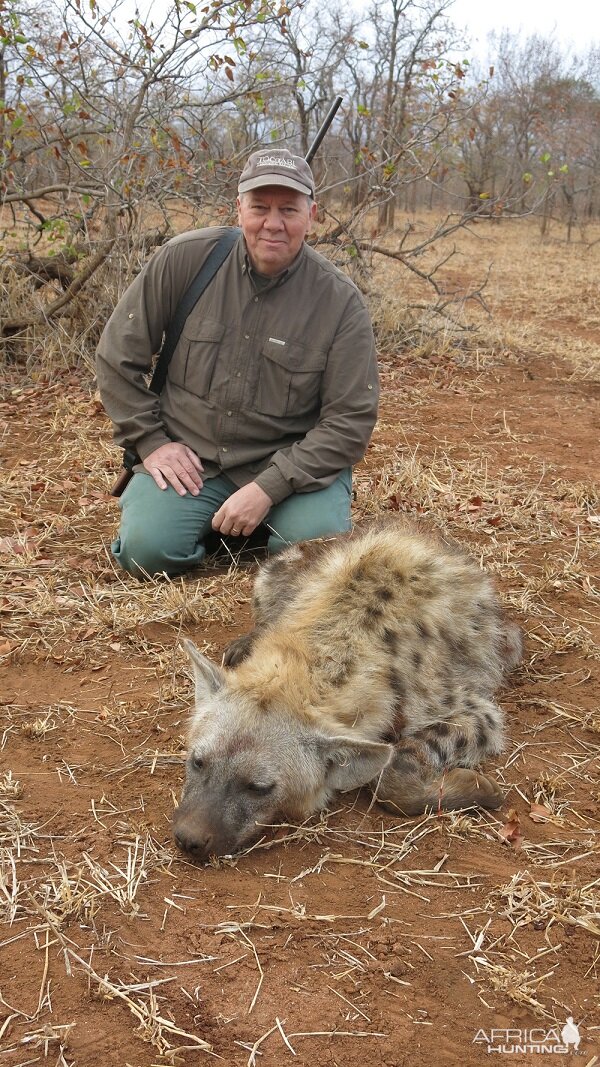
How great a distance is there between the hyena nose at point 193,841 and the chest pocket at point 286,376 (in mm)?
2173

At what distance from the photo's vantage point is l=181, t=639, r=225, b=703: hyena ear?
8.07 feet

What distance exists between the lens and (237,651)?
3.13m

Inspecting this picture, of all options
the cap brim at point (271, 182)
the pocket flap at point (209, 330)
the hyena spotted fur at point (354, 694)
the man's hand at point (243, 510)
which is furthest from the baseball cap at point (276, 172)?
the hyena spotted fur at point (354, 694)

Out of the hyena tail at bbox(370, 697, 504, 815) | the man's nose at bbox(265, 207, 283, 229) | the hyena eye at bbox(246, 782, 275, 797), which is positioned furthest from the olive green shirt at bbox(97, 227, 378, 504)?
the hyena eye at bbox(246, 782, 275, 797)

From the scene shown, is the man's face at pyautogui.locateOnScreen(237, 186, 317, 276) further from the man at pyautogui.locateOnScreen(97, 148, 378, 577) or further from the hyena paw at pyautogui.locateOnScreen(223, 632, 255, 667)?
the hyena paw at pyautogui.locateOnScreen(223, 632, 255, 667)

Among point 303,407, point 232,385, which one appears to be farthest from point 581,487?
point 232,385

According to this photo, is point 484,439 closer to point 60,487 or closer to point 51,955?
point 60,487

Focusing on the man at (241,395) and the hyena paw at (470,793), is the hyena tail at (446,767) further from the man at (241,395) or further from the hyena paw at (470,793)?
the man at (241,395)

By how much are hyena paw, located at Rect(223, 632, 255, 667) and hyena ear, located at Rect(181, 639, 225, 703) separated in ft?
1.90

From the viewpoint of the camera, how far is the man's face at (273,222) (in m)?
3.67

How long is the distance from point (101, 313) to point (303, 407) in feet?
11.8

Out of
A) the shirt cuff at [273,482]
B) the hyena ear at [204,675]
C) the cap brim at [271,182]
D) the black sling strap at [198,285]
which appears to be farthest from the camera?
the black sling strap at [198,285]

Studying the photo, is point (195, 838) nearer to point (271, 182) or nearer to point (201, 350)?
point (201, 350)

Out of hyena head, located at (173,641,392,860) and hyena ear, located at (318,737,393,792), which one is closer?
hyena head, located at (173,641,392,860)
